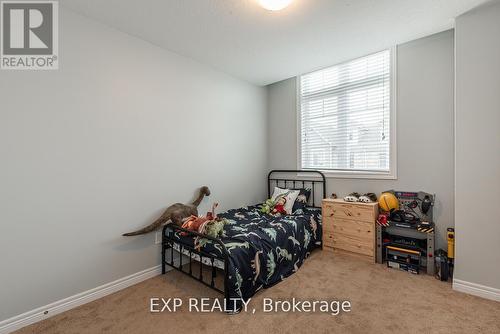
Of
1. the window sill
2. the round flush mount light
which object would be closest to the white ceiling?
the round flush mount light

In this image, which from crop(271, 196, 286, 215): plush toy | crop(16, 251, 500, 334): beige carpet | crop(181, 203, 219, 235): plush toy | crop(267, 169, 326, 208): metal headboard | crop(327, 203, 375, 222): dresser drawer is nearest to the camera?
crop(16, 251, 500, 334): beige carpet

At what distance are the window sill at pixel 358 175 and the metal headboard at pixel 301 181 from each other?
0.36 ft

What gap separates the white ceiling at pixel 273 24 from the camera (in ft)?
6.41

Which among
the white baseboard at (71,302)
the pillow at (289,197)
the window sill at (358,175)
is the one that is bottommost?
the white baseboard at (71,302)

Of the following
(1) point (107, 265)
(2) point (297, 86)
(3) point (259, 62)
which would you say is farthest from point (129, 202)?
(2) point (297, 86)

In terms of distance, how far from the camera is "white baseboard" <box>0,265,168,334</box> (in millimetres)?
1699

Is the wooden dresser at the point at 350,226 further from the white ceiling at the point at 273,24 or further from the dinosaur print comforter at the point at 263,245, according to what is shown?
the white ceiling at the point at 273,24

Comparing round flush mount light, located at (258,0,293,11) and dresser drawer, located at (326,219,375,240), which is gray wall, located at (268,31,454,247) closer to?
dresser drawer, located at (326,219,375,240)

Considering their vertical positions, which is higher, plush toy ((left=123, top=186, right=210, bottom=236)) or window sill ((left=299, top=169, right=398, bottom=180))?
window sill ((left=299, top=169, right=398, bottom=180))

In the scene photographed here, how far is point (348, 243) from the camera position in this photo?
283 centimetres

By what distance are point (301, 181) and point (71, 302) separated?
10.1ft

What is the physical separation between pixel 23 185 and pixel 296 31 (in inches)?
109

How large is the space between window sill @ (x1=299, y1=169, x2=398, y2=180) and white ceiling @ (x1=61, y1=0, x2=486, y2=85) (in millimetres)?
1527

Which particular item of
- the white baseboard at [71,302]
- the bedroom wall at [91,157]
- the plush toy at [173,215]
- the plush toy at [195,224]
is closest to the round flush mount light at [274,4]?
the bedroom wall at [91,157]
